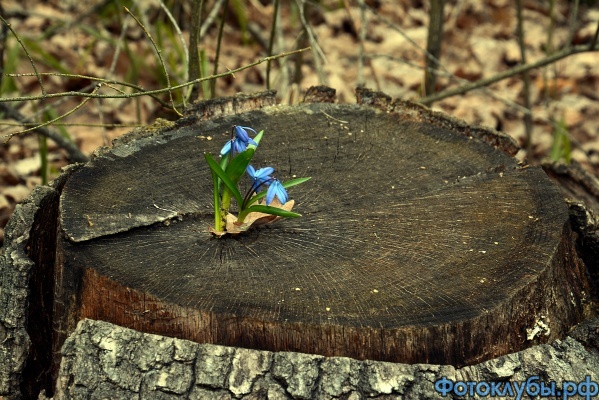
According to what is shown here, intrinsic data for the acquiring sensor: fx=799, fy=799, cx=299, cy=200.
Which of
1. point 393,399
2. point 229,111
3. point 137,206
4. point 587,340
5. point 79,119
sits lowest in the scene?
point 393,399

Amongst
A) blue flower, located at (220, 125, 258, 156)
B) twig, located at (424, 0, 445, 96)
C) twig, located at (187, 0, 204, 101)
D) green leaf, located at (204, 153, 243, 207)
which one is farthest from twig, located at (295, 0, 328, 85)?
green leaf, located at (204, 153, 243, 207)

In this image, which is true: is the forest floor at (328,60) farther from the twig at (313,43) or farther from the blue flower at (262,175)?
the blue flower at (262,175)

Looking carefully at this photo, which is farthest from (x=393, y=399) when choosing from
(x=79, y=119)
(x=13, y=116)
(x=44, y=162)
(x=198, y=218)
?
(x=79, y=119)

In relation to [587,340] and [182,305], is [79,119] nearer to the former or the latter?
[182,305]

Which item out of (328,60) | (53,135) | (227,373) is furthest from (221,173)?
(328,60)

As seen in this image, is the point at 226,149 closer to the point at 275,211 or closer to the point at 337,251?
the point at 275,211

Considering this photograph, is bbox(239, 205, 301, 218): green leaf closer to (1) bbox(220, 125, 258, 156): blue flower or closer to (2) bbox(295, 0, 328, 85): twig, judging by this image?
(1) bbox(220, 125, 258, 156): blue flower

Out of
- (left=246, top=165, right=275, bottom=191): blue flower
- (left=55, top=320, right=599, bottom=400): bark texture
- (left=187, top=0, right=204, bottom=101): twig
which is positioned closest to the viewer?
(left=55, top=320, right=599, bottom=400): bark texture
